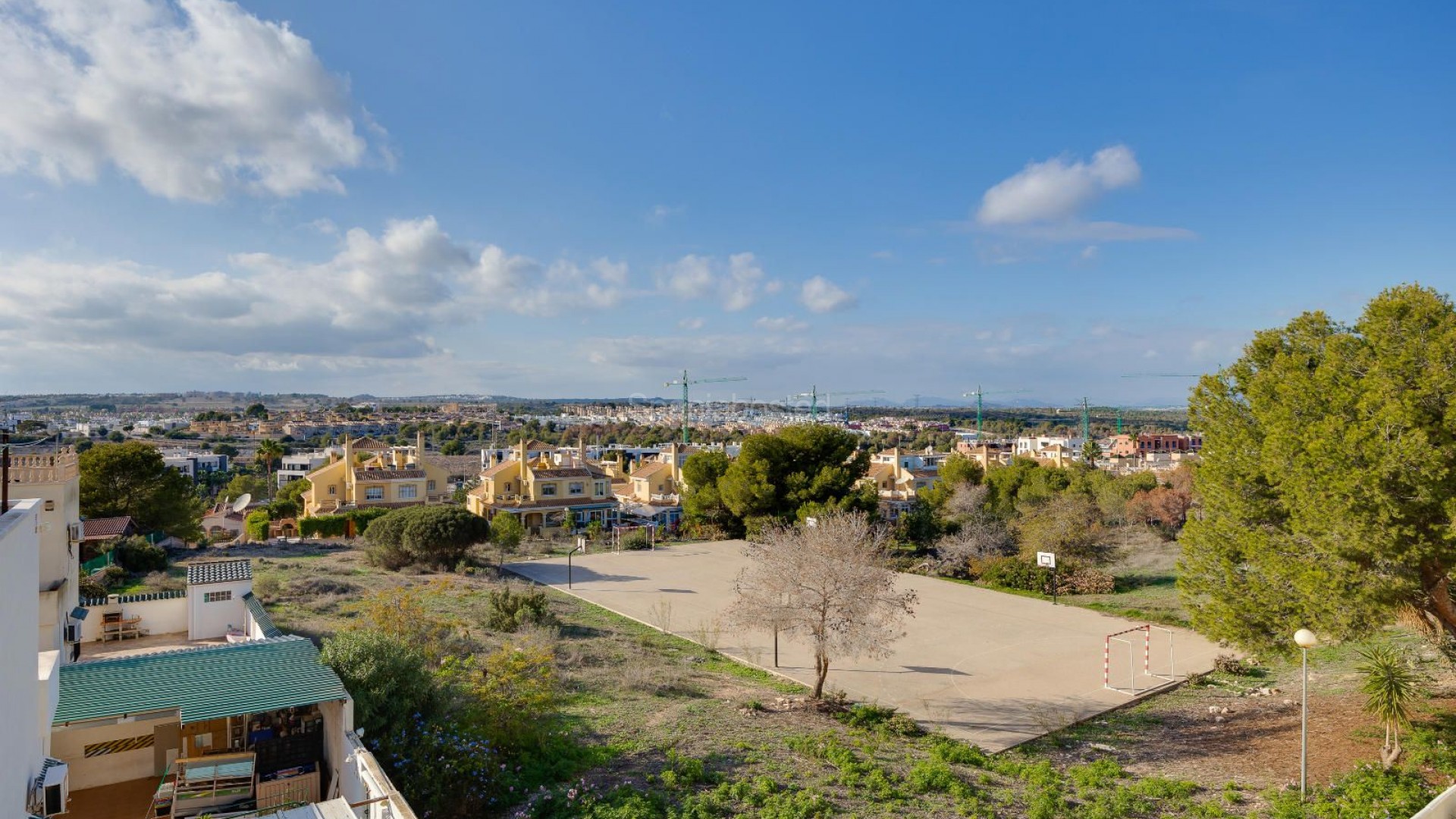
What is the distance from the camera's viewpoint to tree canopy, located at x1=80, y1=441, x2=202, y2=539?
83.3ft

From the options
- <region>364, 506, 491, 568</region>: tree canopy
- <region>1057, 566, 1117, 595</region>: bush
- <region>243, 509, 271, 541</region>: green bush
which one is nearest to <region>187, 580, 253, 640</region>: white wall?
<region>364, 506, 491, 568</region>: tree canopy

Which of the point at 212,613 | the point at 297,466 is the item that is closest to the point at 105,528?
the point at 212,613

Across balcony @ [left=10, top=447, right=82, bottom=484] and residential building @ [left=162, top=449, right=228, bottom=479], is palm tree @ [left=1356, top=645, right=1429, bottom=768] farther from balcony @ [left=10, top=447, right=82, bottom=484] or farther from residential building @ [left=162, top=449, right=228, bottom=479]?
residential building @ [left=162, top=449, right=228, bottom=479]

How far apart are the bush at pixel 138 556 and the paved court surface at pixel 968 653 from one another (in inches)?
381

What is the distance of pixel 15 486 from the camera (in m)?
10.0

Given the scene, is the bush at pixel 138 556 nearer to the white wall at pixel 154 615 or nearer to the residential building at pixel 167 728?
the white wall at pixel 154 615

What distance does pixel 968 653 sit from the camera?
15.3 metres

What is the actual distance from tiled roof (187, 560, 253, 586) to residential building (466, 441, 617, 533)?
24.1 metres

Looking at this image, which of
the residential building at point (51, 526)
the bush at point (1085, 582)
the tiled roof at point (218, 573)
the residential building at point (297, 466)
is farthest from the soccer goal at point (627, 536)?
the residential building at point (297, 466)

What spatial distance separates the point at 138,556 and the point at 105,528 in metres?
2.13

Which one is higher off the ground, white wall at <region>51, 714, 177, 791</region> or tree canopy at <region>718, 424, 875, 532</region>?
tree canopy at <region>718, 424, 875, 532</region>

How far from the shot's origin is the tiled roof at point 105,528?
2066 cm

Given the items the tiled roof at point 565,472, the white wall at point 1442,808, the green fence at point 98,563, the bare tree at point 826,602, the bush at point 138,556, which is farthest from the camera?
the tiled roof at point 565,472

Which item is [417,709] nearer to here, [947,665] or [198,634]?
[198,634]
